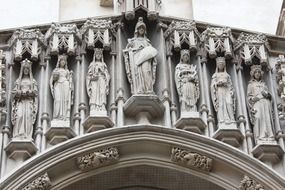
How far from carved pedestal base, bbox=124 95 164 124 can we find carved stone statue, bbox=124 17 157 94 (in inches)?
6.0

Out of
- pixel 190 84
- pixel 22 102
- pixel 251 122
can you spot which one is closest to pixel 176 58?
pixel 190 84

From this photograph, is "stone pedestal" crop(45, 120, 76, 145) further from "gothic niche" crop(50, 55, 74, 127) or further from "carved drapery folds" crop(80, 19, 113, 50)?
"carved drapery folds" crop(80, 19, 113, 50)

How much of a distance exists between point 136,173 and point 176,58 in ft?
6.28

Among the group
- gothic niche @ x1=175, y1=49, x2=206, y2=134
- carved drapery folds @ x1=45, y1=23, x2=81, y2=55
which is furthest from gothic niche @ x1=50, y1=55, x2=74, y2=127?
gothic niche @ x1=175, y1=49, x2=206, y2=134

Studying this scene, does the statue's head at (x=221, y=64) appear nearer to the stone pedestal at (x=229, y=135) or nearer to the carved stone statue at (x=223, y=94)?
the carved stone statue at (x=223, y=94)

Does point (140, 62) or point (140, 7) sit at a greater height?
point (140, 7)

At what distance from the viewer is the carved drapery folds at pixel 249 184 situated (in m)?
12.3

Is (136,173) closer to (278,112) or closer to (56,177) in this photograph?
(56,177)

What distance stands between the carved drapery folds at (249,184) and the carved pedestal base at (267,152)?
1.24 ft

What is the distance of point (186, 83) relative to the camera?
13.3m

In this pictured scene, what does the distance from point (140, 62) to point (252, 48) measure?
174cm

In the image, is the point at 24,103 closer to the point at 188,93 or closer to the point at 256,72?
the point at 188,93

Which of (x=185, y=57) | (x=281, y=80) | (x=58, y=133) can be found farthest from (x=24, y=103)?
(x=281, y=80)

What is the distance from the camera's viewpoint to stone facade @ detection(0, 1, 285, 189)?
493 inches
